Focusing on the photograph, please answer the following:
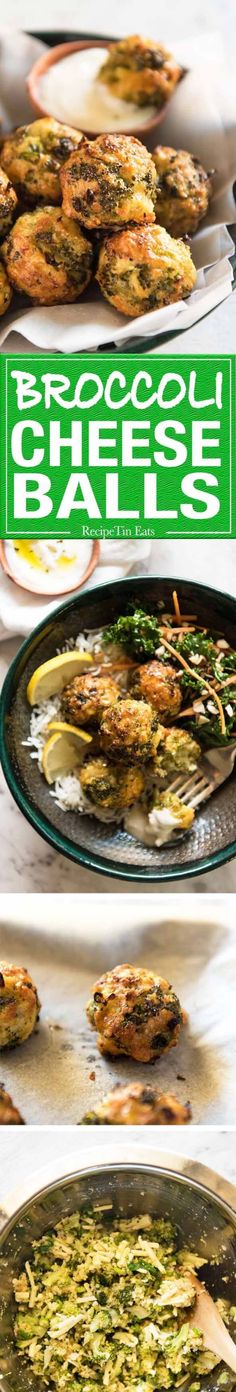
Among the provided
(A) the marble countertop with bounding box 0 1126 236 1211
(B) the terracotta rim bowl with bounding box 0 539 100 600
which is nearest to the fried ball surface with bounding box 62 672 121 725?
(B) the terracotta rim bowl with bounding box 0 539 100 600

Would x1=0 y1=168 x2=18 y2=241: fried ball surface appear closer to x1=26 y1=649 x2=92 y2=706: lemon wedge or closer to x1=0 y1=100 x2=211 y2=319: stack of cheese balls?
x1=0 y1=100 x2=211 y2=319: stack of cheese balls

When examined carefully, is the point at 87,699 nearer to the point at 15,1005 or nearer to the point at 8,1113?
the point at 15,1005

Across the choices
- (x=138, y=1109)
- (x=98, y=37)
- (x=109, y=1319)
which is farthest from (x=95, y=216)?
(x=109, y=1319)

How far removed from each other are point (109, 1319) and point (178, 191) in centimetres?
141

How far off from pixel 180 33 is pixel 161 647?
0.78 meters

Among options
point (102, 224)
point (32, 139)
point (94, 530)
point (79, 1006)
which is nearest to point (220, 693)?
point (94, 530)

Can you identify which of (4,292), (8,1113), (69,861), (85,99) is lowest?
(8,1113)

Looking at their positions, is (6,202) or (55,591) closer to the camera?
(6,202)

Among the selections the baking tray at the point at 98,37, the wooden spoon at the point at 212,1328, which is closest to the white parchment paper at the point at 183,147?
the baking tray at the point at 98,37

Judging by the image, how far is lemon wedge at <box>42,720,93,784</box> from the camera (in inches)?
58.1

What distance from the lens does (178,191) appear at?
1426 mm

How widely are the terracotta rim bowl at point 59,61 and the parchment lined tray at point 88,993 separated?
0.99 meters

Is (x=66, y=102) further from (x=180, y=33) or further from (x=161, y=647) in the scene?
(x=161, y=647)

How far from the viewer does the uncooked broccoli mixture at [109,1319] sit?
1395 mm
